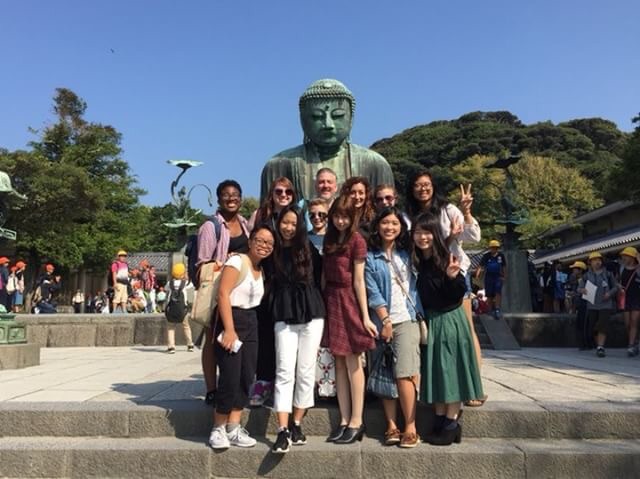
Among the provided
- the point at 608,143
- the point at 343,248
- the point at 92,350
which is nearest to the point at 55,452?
the point at 343,248

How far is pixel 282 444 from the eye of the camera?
10.6ft

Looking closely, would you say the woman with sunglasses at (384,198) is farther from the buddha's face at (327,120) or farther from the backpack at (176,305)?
the backpack at (176,305)

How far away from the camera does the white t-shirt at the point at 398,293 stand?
136 inches

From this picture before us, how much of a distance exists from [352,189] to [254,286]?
37.5 inches

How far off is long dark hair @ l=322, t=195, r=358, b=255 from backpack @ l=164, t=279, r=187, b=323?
4539 millimetres

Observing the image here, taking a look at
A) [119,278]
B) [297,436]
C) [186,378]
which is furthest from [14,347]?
[297,436]

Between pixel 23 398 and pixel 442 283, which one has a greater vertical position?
pixel 442 283

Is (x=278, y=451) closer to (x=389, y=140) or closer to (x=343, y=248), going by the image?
(x=343, y=248)

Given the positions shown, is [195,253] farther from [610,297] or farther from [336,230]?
[610,297]

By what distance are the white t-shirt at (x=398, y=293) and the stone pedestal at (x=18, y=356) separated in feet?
16.7

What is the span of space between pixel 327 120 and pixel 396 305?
2925 millimetres

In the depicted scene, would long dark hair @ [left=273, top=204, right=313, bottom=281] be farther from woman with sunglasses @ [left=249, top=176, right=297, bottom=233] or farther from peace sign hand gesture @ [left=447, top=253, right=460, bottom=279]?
peace sign hand gesture @ [left=447, top=253, right=460, bottom=279]

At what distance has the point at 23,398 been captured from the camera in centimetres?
420

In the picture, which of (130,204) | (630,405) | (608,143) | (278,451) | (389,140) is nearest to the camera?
(278,451)
